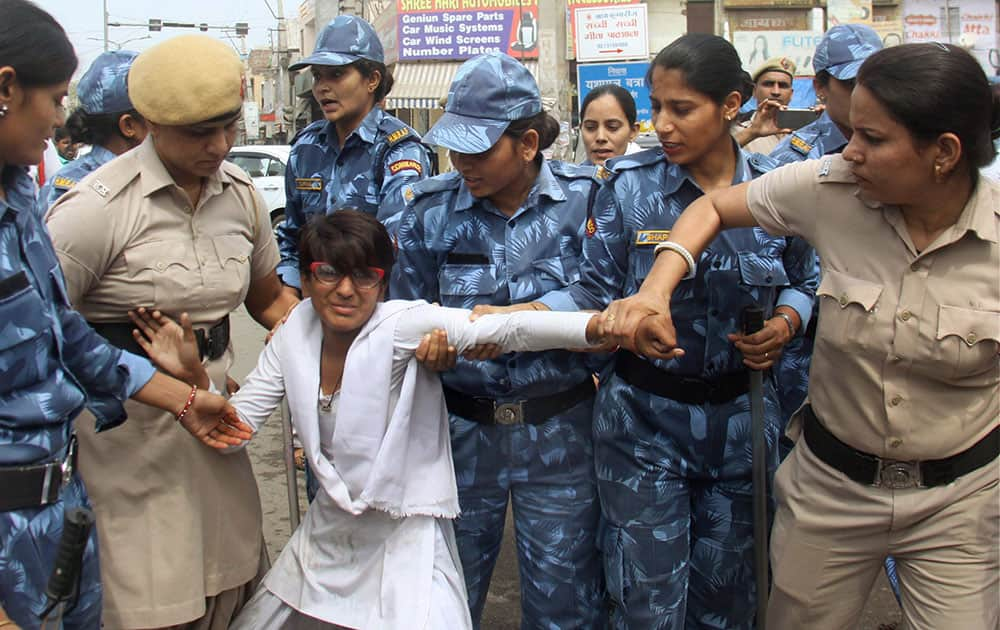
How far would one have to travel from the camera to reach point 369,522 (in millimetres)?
2885

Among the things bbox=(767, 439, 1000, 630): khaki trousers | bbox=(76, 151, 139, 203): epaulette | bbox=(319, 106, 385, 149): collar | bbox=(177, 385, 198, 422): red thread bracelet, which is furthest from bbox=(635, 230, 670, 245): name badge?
bbox=(319, 106, 385, 149): collar

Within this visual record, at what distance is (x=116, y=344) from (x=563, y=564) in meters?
1.48

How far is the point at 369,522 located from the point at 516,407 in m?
0.57

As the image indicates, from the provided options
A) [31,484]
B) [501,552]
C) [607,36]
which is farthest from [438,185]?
[607,36]

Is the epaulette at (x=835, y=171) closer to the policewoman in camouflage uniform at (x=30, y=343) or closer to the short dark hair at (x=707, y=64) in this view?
the short dark hair at (x=707, y=64)

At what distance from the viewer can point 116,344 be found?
2826 mm

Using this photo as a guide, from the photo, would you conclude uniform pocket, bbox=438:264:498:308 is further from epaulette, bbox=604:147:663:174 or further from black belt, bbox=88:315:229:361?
black belt, bbox=88:315:229:361

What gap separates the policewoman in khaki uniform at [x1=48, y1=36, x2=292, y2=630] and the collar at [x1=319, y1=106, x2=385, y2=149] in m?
1.60

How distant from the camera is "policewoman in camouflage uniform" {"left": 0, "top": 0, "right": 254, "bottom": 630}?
2.08 meters

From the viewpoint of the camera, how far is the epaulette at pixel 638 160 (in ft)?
10.1

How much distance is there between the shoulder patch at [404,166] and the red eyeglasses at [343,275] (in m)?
1.56

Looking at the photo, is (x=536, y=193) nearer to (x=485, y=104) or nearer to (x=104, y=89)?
(x=485, y=104)

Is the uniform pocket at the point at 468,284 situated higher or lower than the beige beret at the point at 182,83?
lower

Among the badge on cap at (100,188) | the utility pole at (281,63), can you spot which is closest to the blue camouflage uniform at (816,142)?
the badge on cap at (100,188)
